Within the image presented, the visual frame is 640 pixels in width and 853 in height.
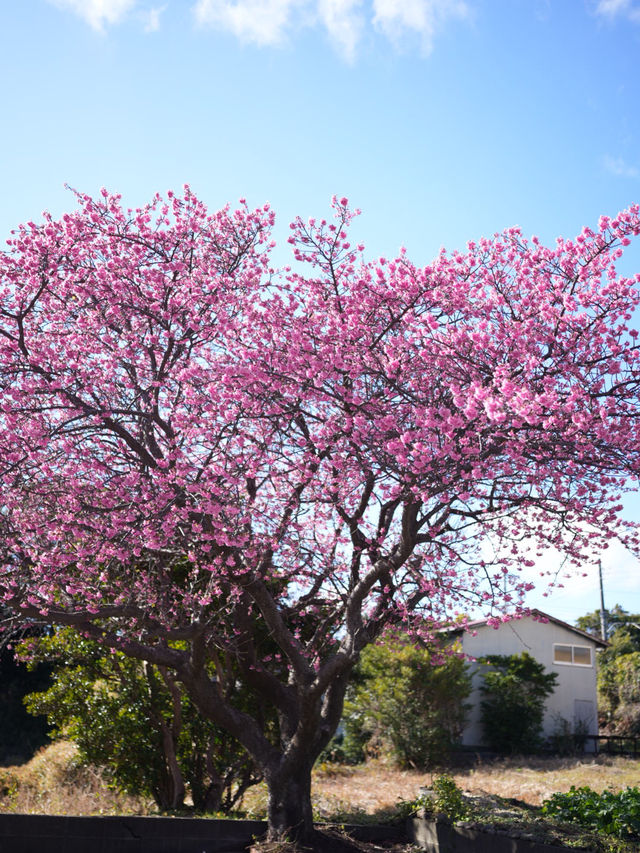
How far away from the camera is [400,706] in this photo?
61.3 feet

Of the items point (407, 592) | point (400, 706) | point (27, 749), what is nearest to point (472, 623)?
point (400, 706)

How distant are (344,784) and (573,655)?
506 inches

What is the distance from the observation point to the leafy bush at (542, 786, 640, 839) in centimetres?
717

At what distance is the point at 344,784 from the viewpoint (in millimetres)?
15203

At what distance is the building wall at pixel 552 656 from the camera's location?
77.9ft

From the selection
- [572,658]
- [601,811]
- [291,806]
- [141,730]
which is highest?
[572,658]

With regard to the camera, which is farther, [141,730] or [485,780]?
[485,780]

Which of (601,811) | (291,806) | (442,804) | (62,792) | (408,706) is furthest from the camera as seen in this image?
(408,706)

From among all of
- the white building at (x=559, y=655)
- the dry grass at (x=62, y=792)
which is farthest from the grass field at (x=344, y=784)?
the white building at (x=559, y=655)

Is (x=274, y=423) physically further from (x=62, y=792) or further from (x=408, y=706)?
(x=408, y=706)

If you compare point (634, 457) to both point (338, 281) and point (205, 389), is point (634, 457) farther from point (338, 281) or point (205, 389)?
point (205, 389)

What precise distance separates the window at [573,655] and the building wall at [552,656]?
0.34 feet

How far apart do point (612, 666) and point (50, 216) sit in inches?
1053

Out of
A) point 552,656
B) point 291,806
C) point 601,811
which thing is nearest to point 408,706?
point 552,656
